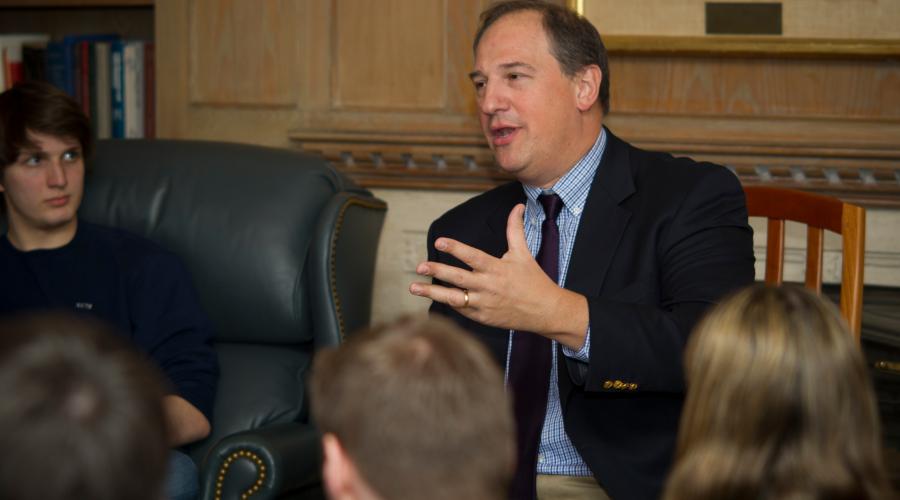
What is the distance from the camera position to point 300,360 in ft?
8.00

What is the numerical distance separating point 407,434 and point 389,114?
2036 millimetres

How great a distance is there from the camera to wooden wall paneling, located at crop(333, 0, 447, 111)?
279cm

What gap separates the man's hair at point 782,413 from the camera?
3.14 ft

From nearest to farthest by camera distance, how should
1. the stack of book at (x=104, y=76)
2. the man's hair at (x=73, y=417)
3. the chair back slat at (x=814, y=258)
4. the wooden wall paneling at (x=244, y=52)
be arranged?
the man's hair at (x=73, y=417) → the chair back slat at (x=814, y=258) → the wooden wall paneling at (x=244, y=52) → the stack of book at (x=104, y=76)

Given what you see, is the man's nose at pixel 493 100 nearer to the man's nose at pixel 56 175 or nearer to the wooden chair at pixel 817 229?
the wooden chair at pixel 817 229

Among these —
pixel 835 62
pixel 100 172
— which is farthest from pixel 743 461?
pixel 100 172

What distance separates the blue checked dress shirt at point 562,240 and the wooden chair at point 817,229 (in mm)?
354

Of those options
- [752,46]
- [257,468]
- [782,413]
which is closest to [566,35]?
[752,46]

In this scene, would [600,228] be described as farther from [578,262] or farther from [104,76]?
[104,76]

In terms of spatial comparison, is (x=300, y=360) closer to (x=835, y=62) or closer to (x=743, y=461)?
(x=835, y=62)

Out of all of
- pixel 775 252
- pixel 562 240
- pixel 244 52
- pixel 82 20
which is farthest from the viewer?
pixel 82 20

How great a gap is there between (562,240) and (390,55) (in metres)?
0.98

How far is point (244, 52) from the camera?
291 cm

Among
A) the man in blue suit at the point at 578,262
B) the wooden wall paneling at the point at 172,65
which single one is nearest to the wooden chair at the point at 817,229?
the man in blue suit at the point at 578,262
